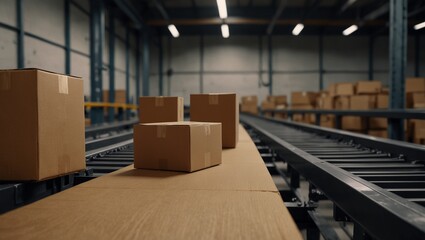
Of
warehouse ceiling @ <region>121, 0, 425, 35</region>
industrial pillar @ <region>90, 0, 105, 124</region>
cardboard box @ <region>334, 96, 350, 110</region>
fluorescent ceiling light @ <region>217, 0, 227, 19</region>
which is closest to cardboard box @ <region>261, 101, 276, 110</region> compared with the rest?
warehouse ceiling @ <region>121, 0, 425, 35</region>

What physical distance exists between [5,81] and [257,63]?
45.3ft

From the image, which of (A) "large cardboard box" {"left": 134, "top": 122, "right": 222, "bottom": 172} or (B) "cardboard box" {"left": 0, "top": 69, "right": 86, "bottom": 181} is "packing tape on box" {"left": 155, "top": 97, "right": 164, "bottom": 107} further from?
(B) "cardboard box" {"left": 0, "top": 69, "right": 86, "bottom": 181}

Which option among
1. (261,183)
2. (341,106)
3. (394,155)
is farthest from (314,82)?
(261,183)

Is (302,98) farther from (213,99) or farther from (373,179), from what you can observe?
(373,179)

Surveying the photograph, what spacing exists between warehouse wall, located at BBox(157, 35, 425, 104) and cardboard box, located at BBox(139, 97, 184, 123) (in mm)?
11662

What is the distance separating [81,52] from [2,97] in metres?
8.54

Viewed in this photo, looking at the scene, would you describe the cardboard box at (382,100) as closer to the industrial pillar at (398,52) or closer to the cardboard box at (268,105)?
the industrial pillar at (398,52)

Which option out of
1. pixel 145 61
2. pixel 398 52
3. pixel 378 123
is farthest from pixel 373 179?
pixel 145 61

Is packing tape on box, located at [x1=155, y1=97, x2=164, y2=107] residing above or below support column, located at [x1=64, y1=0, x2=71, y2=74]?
below

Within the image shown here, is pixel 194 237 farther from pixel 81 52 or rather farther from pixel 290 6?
pixel 290 6

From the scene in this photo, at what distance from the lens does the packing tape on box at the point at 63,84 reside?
1.41 meters

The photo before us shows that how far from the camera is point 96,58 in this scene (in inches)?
308

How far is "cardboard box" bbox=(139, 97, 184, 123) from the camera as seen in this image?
276 cm

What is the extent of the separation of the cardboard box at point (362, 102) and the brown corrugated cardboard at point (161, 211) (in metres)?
8.33
